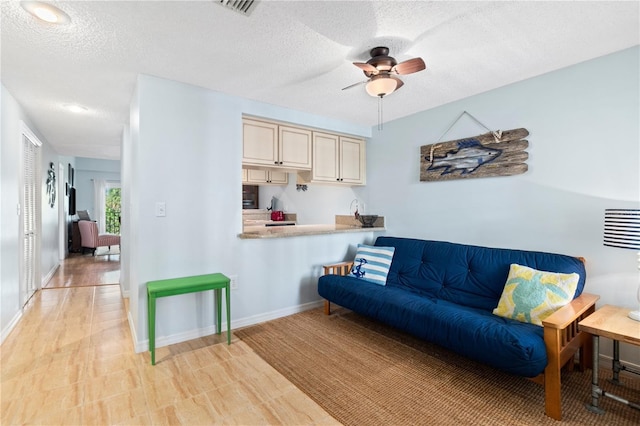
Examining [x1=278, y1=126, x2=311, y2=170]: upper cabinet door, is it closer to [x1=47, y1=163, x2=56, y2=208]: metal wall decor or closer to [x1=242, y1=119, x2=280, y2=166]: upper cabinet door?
[x1=242, y1=119, x2=280, y2=166]: upper cabinet door

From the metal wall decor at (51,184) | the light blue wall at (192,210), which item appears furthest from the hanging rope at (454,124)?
the metal wall decor at (51,184)

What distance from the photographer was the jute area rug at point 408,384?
1.77 meters

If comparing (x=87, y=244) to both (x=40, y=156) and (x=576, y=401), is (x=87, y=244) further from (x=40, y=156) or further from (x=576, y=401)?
(x=576, y=401)

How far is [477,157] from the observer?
303 cm

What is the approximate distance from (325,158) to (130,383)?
9.56 ft

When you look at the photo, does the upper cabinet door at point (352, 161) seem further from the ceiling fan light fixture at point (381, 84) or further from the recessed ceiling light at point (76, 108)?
the recessed ceiling light at point (76, 108)

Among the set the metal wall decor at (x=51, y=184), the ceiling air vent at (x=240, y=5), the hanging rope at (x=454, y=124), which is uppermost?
the ceiling air vent at (x=240, y=5)

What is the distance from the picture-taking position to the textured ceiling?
1719 millimetres

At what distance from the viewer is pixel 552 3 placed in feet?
5.51

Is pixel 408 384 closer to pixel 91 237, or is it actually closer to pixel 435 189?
pixel 435 189

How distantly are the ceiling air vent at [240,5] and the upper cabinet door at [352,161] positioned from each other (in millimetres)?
2444

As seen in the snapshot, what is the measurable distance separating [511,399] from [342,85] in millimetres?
2668

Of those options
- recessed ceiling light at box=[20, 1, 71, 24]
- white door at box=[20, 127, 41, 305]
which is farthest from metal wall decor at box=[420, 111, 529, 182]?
white door at box=[20, 127, 41, 305]

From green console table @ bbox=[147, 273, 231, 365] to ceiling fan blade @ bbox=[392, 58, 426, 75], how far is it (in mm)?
2157
